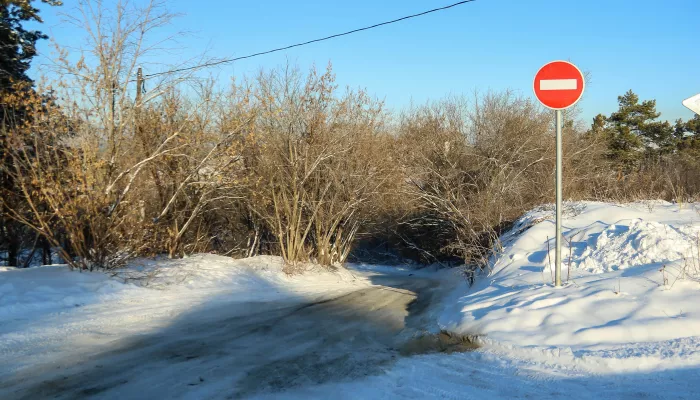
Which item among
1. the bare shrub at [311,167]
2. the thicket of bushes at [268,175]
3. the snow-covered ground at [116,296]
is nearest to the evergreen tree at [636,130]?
the thicket of bushes at [268,175]

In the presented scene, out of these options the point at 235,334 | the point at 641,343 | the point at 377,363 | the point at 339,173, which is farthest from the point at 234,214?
the point at 641,343

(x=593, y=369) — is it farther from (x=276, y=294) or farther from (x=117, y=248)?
(x=117, y=248)

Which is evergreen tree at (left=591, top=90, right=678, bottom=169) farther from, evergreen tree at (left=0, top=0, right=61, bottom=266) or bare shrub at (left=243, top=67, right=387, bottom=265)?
evergreen tree at (left=0, top=0, right=61, bottom=266)

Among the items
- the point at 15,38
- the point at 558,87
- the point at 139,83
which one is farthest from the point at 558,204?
the point at 15,38

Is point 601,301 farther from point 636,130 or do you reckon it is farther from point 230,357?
point 636,130

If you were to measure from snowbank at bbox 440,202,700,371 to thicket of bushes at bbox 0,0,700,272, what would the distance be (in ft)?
9.66

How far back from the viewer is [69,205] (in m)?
11.2

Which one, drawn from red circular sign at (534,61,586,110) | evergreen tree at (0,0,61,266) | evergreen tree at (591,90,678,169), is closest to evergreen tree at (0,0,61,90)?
evergreen tree at (0,0,61,266)

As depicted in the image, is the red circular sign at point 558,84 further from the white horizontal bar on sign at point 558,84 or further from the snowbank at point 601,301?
the snowbank at point 601,301

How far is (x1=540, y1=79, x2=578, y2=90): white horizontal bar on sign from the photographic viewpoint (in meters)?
7.79

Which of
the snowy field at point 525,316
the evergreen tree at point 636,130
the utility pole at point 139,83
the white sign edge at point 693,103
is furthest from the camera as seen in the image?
the evergreen tree at point 636,130

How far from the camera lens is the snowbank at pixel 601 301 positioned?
6051 mm

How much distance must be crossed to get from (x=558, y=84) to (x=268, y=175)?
11.2 meters

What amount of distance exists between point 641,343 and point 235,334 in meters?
5.36
